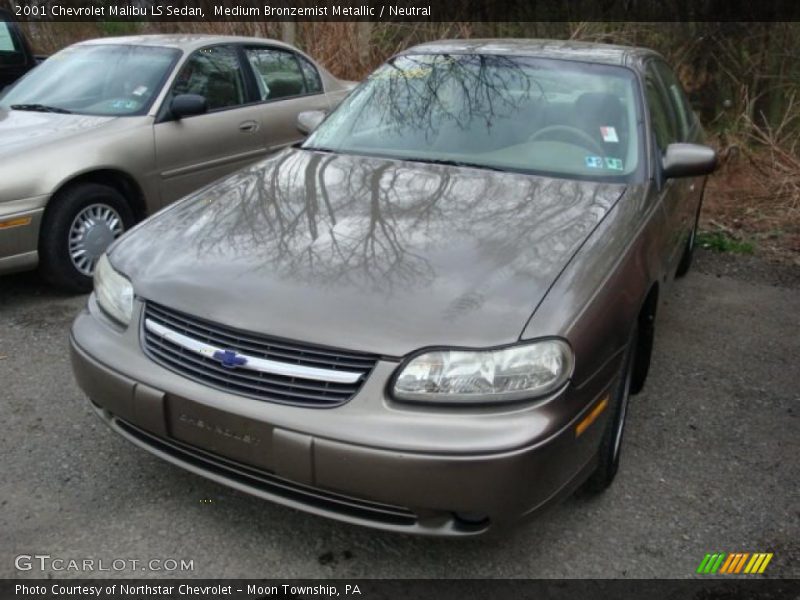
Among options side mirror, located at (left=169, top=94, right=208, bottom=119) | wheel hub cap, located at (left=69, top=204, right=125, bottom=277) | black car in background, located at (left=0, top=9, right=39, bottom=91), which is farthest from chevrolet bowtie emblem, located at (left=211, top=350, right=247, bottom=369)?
black car in background, located at (left=0, top=9, right=39, bottom=91)

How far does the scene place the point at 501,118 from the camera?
3451mm

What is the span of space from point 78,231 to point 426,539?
3204mm

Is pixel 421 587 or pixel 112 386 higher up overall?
pixel 112 386

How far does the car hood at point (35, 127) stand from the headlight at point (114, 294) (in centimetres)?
200

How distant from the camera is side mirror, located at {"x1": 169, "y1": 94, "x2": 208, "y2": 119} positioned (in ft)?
16.6

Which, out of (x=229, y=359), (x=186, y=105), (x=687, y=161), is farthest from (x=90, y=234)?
(x=687, y=161)

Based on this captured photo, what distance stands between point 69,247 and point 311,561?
287cm

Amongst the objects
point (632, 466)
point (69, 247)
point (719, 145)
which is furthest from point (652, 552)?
point (719, 145)

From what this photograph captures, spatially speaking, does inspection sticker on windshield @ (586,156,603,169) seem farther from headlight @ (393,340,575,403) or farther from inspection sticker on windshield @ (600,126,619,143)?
headlight @ (393,340,575,403)

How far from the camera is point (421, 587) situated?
2.39 metres

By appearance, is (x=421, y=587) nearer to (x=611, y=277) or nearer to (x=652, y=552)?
(x=652, y=552)

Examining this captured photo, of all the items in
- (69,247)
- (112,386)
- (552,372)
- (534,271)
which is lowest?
(69,247)

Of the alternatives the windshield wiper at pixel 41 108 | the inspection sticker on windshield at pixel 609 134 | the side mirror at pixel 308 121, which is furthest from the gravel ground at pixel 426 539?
the windshield wiper at pixel 41 108

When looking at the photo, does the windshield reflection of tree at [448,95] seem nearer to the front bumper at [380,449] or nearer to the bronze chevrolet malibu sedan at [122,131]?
the front bumper at [380,449]
